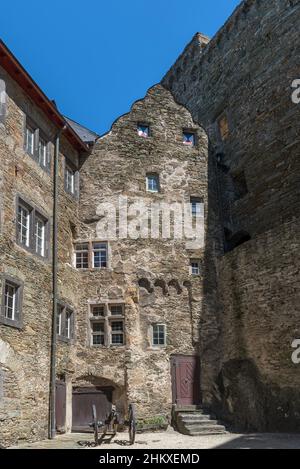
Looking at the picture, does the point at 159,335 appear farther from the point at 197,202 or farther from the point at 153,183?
the point at 153,183

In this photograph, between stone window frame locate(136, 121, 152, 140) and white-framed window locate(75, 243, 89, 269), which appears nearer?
white-framed window locate(75, 243, 89, 269)

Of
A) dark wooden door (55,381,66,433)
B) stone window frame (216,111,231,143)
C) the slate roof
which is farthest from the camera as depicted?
stone window frame (216,111,231,143)

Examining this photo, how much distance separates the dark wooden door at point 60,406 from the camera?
14680 mm

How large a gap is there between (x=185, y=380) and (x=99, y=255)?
16.5ft

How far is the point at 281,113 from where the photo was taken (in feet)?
63.5

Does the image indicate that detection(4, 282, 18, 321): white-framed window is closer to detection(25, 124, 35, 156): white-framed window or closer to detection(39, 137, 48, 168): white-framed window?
detection(25, 124, 35, 156): white-framed window

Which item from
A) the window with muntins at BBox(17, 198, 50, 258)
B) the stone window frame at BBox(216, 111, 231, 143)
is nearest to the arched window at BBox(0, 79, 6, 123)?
the window with muntins at BBox(17, 198, 50, 258)

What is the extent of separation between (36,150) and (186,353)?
8.05 meters

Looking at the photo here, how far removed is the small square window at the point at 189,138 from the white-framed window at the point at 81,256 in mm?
5784

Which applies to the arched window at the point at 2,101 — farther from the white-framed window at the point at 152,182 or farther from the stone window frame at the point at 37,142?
the white-framed window at the point at 152,182

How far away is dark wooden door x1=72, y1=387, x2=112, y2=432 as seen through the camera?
15.9 meters

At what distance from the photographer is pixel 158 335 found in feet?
55.7

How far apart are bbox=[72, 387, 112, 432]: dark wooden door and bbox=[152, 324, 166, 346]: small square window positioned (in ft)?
6.93

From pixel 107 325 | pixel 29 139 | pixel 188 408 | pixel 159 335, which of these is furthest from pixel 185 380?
pixel 29 139
